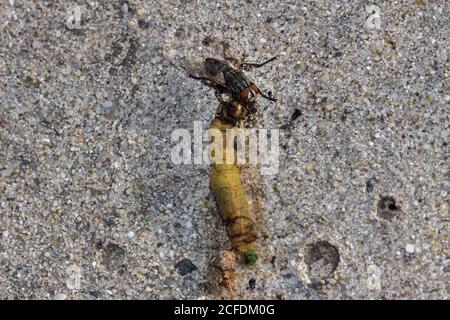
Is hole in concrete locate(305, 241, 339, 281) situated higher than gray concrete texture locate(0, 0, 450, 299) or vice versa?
gray concrete texture locate(0, 0, 450, 299)

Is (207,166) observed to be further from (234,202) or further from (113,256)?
(113,256)

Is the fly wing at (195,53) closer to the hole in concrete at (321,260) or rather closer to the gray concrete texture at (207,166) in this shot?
the gray concrete texture at (207,166)

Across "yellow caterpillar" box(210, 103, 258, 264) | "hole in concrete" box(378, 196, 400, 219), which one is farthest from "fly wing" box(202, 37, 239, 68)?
"hole in concrete" box(378, 196, 400, 219)

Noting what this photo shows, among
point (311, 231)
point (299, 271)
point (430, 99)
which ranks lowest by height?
point (299, 271)

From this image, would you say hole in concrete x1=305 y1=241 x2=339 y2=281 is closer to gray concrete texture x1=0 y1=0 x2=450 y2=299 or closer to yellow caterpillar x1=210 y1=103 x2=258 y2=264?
gray concrete texture x1=0 y1=0 x2=450 y2=299

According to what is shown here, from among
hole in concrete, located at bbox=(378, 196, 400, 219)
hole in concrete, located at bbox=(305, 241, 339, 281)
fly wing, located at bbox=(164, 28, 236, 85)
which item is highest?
fly wing, located at bbox=(164, 28, 236, 85)

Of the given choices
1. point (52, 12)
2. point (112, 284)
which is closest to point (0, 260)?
point (112, 284)

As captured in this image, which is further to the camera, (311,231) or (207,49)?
(207,49)

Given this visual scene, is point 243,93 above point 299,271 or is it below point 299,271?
above
